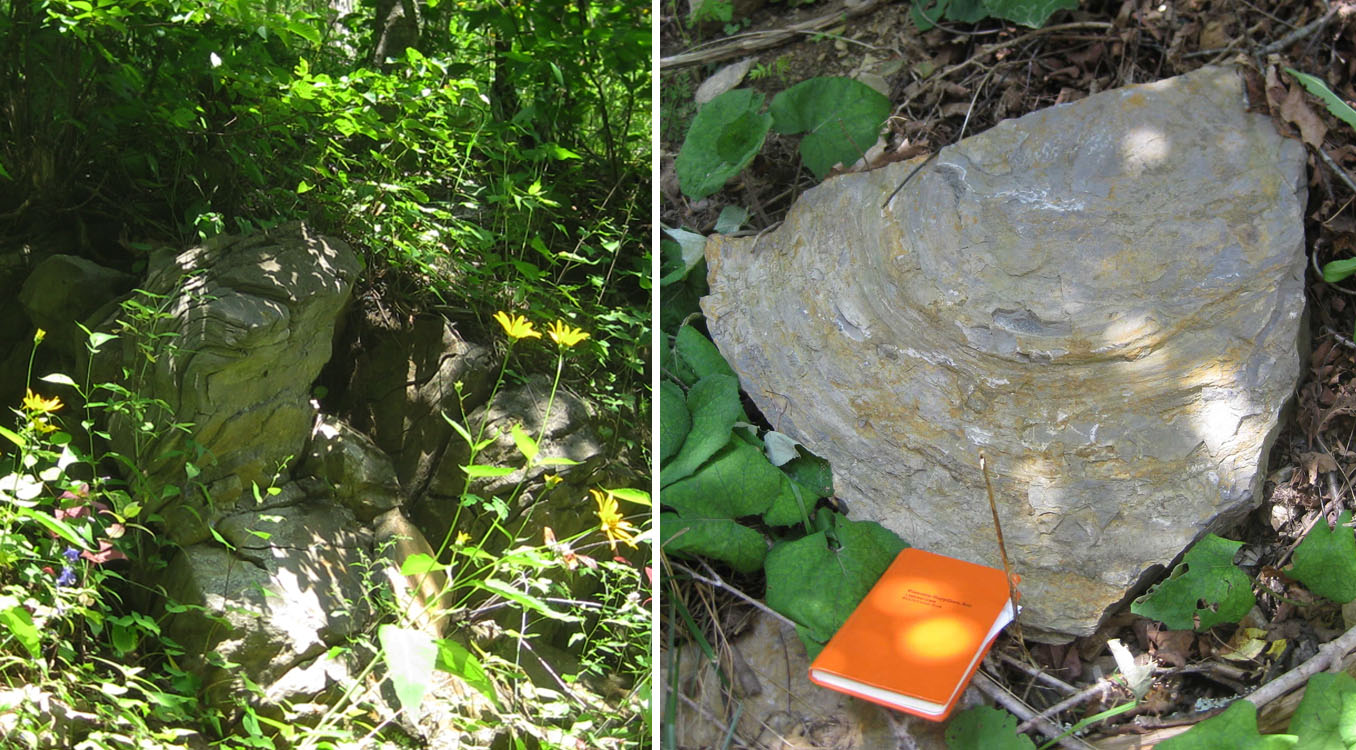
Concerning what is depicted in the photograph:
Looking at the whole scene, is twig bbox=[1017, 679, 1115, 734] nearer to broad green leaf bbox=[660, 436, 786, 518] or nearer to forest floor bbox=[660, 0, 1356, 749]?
forest floor bbox=[660, 0, 1356, 749]

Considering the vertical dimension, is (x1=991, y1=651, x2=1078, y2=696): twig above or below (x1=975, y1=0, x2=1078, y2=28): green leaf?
below

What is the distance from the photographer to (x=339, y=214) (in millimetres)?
1477

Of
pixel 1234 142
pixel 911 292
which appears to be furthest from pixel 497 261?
pixel 1234 142

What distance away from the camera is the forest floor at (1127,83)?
1.11m

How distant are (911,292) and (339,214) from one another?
81cm

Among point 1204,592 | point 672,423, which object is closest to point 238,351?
point 672,423

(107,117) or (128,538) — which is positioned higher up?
(107,117)

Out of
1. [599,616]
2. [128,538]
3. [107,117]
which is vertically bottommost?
[599,616]

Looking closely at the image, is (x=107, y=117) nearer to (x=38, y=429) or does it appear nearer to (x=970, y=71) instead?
(x=38, y=429)

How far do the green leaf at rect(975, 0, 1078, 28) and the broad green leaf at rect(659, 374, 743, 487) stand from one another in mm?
675

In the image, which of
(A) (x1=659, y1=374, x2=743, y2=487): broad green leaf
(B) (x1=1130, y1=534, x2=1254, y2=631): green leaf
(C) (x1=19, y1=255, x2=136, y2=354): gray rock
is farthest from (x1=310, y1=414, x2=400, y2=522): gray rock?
(B) (x1=1130, y1=534, x2=1254, y2=631): green leaf

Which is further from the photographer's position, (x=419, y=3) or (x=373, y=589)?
(x=419, y=3)

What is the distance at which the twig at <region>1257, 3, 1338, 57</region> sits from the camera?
1.31 m

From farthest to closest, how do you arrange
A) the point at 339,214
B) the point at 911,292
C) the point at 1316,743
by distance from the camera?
the point at 339,214 → the point at 911,292 → the point at 1316,743
